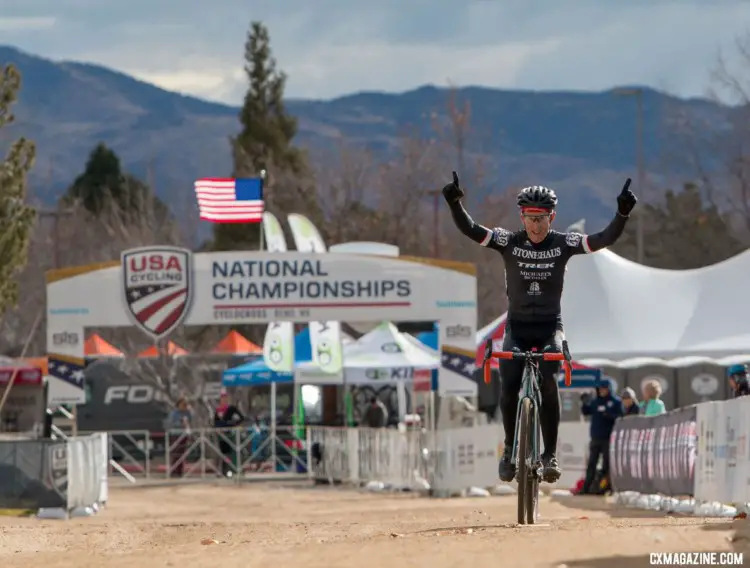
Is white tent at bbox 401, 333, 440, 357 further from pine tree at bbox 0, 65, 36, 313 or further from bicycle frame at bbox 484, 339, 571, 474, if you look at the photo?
bicycle frame at bbox 484, 339, 571, 474

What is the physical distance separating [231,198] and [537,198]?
2218 centimetres

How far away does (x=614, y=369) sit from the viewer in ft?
116

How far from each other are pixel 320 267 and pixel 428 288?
6.40 feet

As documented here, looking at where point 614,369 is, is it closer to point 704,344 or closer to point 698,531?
point 704,344

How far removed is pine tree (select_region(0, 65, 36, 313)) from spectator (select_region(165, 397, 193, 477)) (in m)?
4.43

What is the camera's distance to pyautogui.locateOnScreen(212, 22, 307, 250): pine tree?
7400 cm

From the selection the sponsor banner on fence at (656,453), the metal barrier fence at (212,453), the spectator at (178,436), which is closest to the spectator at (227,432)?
the metal barrier fence at (212,453)

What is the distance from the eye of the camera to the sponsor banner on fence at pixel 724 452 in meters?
16.3

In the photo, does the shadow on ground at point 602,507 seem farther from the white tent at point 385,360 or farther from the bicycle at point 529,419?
the white tent at point 385,360

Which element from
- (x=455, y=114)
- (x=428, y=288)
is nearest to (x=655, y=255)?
(x=455, y=114)

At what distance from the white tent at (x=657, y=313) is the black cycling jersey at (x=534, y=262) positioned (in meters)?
20.9

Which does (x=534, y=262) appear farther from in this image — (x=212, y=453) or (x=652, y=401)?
(x=212, y=453)

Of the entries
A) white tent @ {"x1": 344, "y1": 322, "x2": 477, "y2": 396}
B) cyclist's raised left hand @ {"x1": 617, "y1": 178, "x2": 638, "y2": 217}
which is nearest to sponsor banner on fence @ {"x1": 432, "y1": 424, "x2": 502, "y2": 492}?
white tent @ {"x1": 344, "y1": 322, "x2": 477, "y2": 396}

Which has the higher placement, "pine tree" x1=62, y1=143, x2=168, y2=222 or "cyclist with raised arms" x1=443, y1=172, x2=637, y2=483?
"pine tree" x1=62, y1=143, x2=168, y2=222
